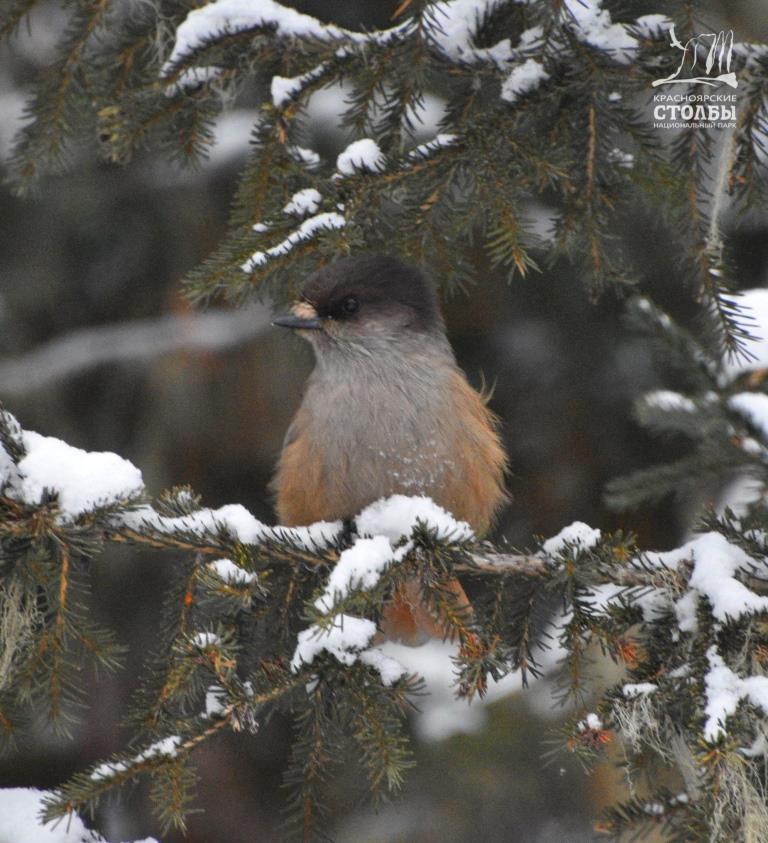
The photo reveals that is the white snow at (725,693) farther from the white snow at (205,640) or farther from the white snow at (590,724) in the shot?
the white snow at (205,640)

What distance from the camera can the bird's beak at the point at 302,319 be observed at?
139 inches

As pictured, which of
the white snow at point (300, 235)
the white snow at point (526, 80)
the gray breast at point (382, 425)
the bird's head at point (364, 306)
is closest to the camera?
the white snow at point (300, 235)

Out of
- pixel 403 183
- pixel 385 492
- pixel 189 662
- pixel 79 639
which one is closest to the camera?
pixel 189 662

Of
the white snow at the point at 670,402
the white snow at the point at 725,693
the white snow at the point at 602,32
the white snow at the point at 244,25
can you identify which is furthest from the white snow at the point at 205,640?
the white snow at the point at 602,32

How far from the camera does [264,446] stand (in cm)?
570

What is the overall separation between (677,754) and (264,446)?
375 centimetres

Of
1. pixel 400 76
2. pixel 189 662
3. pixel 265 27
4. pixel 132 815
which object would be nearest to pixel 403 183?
pixel 400 76

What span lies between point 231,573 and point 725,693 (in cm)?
Answer: 106

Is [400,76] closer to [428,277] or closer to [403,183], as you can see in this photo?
[403,183]

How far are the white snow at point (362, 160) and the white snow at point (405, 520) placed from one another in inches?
36.2

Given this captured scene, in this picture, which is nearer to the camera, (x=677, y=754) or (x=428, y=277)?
(x=677, y=754)

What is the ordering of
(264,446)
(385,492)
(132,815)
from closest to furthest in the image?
1. (385,492)
2. (132,815)
3. (264,446)

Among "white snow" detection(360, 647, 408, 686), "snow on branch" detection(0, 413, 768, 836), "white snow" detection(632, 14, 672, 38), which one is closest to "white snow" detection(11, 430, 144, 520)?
"snow on branch" detection(0, 413, 768, 836)

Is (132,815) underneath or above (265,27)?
underneath
